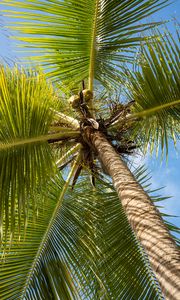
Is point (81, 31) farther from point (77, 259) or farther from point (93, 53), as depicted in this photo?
point (77, 259)

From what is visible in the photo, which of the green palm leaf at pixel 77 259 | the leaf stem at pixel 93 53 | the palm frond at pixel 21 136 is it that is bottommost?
the green palm leaf at pixel 77 259

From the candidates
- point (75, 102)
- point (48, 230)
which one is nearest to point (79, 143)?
point (75, 102)

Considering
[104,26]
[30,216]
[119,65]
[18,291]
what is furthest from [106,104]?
[18,291]

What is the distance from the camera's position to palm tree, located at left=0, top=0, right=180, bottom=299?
11.1ft

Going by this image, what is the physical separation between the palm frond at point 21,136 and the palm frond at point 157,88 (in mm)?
1211

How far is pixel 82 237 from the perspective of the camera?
4.14 m

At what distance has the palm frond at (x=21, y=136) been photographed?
3.22 m

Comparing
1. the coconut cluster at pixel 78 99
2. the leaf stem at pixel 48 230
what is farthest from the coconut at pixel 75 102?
the leaf stem at pixel 48 230

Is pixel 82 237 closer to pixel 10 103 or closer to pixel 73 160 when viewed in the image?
pixel 73 160

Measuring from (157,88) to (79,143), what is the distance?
98 cm

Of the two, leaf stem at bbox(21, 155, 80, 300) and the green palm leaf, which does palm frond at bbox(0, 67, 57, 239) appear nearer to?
the green palm leaf

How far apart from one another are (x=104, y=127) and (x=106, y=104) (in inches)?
25.0

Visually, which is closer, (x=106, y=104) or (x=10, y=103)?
(x=10, y=103)

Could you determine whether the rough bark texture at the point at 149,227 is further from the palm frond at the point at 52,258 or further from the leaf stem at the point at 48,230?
the leaf stem at the point at 48,230
